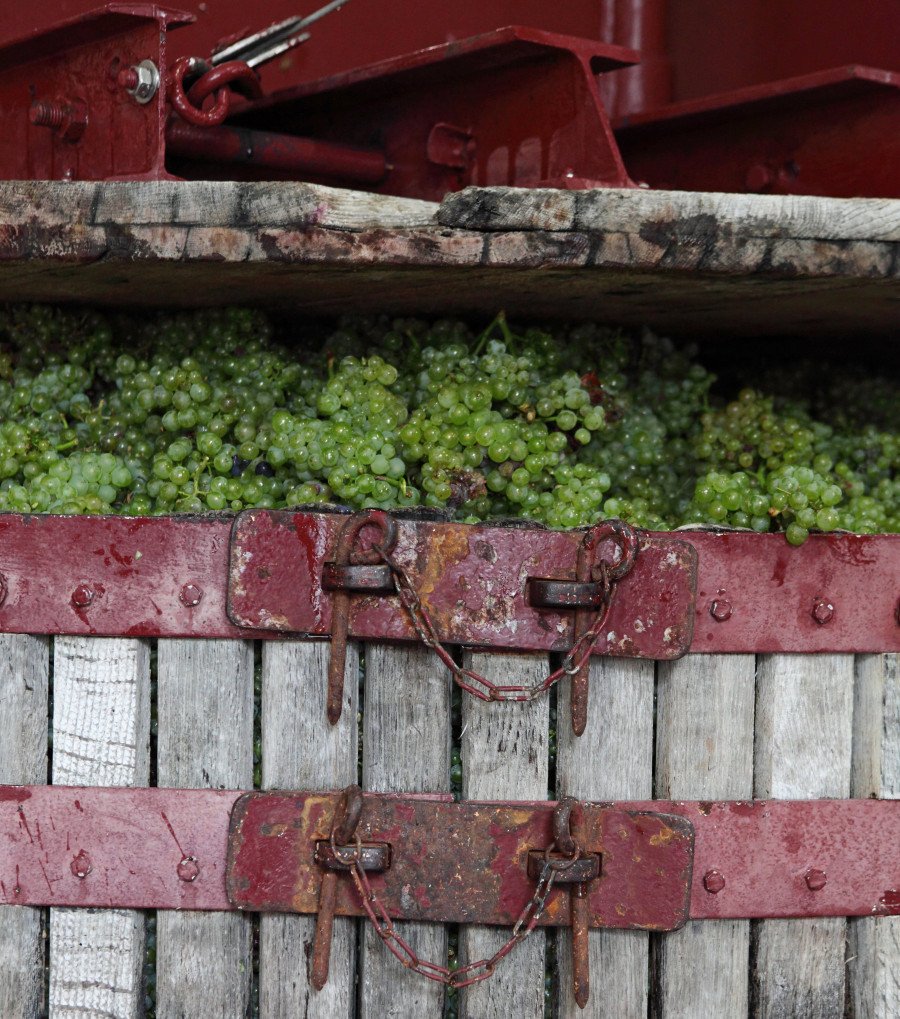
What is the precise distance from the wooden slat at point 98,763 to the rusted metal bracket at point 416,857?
0.03m

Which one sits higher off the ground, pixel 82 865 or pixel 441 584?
pixel 441 584

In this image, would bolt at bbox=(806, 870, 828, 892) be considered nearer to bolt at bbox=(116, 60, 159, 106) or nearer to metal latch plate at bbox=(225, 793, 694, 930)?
metal latch plate at bbox=(225, 793, 694, 930)

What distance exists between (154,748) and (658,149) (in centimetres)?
137

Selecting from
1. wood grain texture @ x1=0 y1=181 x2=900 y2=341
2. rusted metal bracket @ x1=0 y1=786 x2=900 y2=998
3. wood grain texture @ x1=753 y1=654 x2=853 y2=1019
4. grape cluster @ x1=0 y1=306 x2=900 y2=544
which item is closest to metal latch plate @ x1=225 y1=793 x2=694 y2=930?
rusted metal bracket @ x1=0 y1=786 x2=900 y2=998

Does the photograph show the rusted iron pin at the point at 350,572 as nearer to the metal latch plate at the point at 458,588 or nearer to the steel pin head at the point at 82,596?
the metal latch plate at the point at 458,588

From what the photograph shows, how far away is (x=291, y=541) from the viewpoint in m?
1.35

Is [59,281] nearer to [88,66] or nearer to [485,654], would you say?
[88,66]

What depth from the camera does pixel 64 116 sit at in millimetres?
1435

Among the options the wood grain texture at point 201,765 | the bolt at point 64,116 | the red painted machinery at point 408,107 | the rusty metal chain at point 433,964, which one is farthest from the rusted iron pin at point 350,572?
the bolt at point 64,116

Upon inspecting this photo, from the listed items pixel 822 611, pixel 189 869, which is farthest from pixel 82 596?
pixel 822 611

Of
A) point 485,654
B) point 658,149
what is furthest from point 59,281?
point 658,149

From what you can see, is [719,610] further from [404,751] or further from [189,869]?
[189,869]

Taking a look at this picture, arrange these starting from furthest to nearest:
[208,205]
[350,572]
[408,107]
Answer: [408,107] → [350,572] → [208,205]

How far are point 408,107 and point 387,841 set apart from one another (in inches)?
44.5
